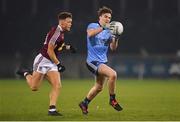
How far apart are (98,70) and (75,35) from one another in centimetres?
2470

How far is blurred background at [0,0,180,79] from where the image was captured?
34562 mm

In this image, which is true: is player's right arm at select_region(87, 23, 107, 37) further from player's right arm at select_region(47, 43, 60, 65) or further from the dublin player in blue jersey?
player's right arm at select_region(47, 43, 60, 65)

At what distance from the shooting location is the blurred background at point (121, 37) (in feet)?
113

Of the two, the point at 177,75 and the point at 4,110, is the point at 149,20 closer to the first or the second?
the point at 177,75

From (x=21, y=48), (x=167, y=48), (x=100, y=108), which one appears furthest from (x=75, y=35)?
(x=100, y=108)

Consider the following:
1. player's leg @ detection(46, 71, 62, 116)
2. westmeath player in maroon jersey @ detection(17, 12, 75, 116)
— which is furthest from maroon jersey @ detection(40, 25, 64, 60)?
player's leg @ detection(46, 71, 62, 116)

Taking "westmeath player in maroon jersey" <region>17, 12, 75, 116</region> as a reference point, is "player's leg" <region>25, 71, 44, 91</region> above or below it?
below

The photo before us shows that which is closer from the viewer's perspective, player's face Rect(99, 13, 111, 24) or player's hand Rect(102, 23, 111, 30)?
player's hand Rect(102, 23, 111, 30)

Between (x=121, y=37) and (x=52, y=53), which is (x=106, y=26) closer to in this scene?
(x=52, y=53)

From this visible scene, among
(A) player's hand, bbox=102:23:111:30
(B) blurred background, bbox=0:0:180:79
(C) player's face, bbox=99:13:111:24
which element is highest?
(C) player's face, bbox=99:13:111:24

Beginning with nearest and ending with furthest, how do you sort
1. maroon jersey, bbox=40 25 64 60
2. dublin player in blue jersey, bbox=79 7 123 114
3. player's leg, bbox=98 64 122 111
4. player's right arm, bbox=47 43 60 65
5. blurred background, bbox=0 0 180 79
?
player's right arm, bbox=47 43 60 65
maroon jersey, bbox=40 25 64 60
player's leg, bbox=98 64 122 111
dublin player in blue jersey, bbox=79 7 123 114
blurred background, bbox=0 0 180 79

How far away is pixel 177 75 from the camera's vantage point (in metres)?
33.8

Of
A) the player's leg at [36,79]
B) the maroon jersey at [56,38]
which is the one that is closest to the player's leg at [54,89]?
the player's leg at [36,79]

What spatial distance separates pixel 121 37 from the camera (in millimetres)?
36969
